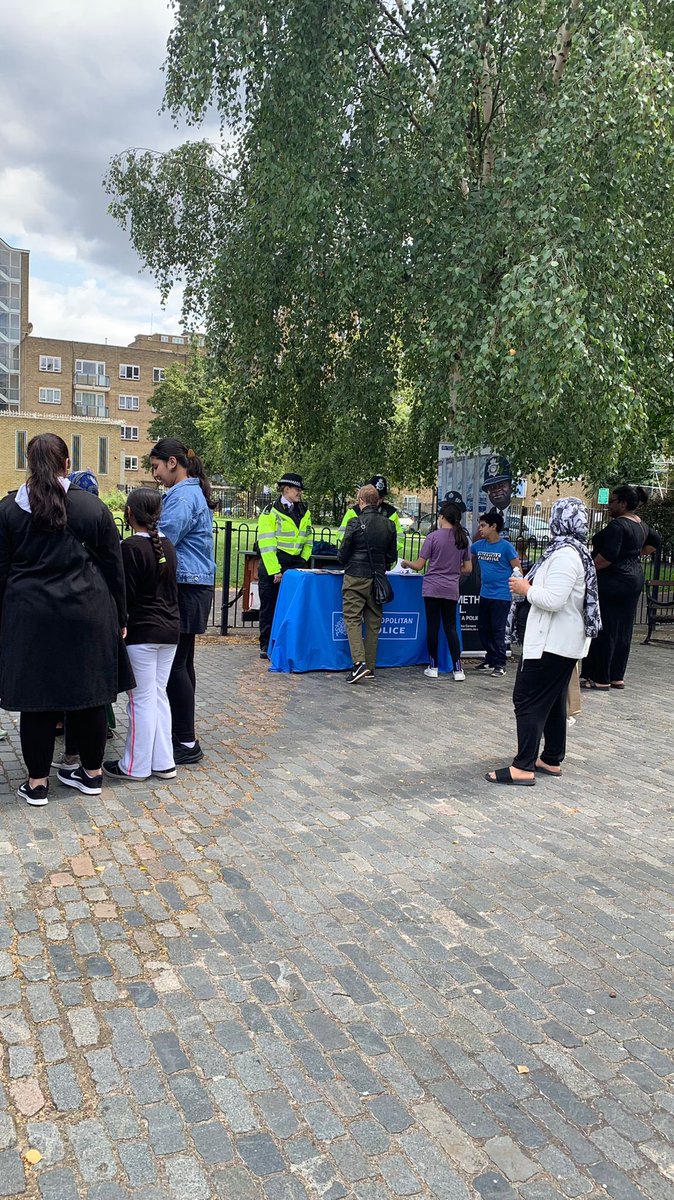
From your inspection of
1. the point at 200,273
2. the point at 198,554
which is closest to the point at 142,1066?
the point at 198,554

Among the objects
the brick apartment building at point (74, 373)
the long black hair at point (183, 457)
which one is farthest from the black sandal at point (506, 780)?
the brick apartment building at point (74, 373)

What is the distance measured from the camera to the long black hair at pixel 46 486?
14.9 ft

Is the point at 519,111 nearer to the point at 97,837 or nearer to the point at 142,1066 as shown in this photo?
the point at 97,837

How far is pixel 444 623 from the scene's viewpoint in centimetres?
927

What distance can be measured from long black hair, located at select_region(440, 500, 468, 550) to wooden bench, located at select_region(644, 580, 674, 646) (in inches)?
203

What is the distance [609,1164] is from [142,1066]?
143 cm

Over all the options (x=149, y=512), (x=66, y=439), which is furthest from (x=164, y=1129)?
(x=66, y=439)

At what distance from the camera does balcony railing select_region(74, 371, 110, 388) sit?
83.8 metres

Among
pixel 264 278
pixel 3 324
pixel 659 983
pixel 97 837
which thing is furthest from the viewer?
pixel 3 324

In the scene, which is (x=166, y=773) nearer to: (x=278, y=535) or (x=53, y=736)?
(x=53, y=736)

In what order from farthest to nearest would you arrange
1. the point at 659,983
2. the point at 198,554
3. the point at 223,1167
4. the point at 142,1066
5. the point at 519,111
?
the point at 519,111 → the point at 198,554 → the point at 659,983 → the point at 142,1066 → the point at 223,1167

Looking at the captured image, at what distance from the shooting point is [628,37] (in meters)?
7.57

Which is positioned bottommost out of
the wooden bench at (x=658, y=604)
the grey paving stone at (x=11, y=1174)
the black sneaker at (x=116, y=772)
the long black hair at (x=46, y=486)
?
the grey paving stone at (x=11, y=1174)

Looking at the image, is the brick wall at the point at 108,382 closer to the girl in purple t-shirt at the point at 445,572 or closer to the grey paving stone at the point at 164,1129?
the girl in purple t-shirt at the point at 445,572
